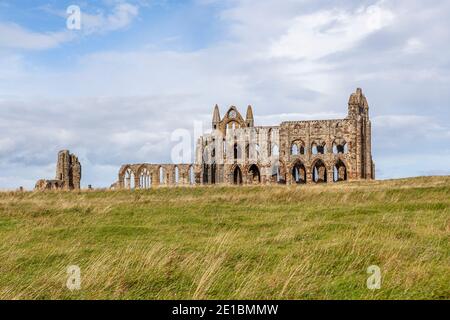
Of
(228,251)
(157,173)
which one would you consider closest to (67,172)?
(157,173)

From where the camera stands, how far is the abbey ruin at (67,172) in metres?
62.5

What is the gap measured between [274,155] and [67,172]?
2490cm

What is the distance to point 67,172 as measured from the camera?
63.9 meters

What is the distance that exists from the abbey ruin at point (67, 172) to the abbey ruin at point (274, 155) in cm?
966

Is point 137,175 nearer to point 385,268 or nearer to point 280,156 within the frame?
point 280,156

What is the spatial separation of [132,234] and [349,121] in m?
53.1

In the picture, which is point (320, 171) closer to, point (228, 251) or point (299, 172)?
point (299, 172)

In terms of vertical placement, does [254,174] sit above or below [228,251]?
above

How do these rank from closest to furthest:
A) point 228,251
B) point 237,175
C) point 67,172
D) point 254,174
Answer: point 228,251 → point 67,172 → point 254,174 → point 237,175

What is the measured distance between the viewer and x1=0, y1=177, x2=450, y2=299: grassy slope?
862 centimetres

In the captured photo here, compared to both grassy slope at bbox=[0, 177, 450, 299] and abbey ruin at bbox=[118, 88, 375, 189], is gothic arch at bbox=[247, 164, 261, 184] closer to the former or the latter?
abbey ruin at bbox=[118, 88, 375, 189]

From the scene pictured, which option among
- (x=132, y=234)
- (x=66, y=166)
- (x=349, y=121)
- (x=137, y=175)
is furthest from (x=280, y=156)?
(x=132, y=234)
